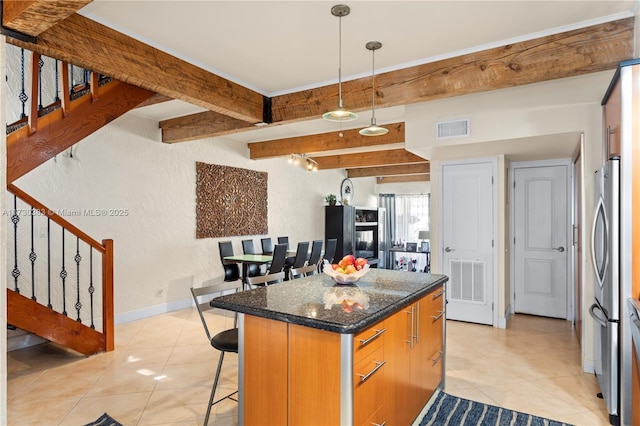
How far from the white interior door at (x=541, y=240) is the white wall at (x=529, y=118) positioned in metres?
1.01

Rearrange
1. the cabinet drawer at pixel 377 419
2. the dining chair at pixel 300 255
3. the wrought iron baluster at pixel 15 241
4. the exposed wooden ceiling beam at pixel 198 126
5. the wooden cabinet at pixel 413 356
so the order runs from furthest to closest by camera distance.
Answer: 1. the dining chair at pixel 300 255
2. the exposed wooden ceiling beam at pixel 198 126
3. the wrought iron baluster at pixel 15 241
4. the wooden cabinet at pixel 413 356
5. the cabinet drawer at pixel 377 419

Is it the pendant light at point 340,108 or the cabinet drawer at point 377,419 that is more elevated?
the pendant light at point 340,108

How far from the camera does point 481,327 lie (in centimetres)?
470

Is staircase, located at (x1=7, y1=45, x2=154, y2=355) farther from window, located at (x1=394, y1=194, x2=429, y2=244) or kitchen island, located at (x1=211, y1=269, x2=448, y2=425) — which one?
window, located at (x1=394, y1=194, x2=429, y2=244)

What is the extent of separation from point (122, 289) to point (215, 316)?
1213 millimetres

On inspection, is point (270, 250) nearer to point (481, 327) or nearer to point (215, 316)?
point (215, 316)

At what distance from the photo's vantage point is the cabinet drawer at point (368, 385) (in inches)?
68.2

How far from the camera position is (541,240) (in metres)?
5.14

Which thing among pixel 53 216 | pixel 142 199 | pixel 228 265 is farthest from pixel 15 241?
pixel 228 265

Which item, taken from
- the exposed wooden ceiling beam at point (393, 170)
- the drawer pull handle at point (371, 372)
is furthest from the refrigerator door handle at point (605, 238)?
the exposed wooden ceiling beam at point (393, 170)

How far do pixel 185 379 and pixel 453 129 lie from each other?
345 centimetres

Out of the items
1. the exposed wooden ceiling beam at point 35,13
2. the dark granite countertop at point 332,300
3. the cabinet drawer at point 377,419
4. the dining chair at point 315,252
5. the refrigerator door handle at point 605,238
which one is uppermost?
the exposed wooden ceiling beam at point 35,13

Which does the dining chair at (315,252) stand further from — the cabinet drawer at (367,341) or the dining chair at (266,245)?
the cabinet drawer at (367,341)

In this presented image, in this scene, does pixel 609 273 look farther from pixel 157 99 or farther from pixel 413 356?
pixel 157 99
